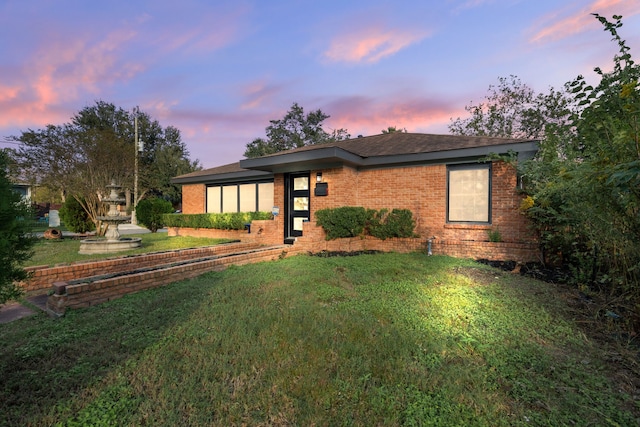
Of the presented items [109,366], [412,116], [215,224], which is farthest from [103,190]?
[412,116]

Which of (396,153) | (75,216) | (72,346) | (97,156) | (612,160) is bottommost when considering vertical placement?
(72,346)

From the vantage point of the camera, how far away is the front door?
1061cm

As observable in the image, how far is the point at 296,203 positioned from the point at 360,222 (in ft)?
8.68

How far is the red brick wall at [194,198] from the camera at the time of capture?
48.4 ft

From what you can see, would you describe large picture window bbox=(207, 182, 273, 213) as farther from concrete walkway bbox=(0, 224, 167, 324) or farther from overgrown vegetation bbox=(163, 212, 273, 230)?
concrete walkway bbox=(0, 224, 167, 324)

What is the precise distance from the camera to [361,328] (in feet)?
11.2

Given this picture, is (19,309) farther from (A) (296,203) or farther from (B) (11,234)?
(A) (296,203)

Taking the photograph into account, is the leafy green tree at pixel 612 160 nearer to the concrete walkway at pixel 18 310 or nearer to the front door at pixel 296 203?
the concrete walkway at pixel 18 310

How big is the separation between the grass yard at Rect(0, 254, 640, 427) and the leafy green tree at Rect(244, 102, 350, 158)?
32437 millimetres

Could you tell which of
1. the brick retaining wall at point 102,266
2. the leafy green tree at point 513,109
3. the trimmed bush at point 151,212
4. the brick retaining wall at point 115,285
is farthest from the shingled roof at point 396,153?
the leafy green tree at point 513,109

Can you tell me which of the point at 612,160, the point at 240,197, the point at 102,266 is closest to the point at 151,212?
the point at 240,197

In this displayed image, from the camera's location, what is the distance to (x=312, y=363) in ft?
8.76

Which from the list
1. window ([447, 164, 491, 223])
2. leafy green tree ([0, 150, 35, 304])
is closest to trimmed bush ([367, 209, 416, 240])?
window ([447, 164, 491, 223])

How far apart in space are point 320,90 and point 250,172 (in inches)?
186
